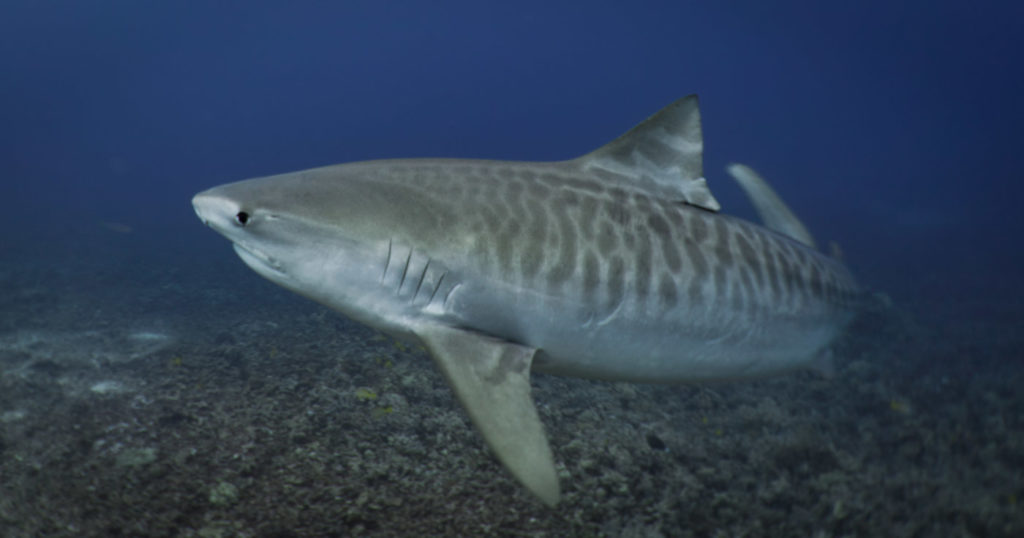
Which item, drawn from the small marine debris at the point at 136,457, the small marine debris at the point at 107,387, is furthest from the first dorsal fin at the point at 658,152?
the small marine debris at the point at 107,387

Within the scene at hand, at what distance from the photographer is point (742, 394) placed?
214 inches

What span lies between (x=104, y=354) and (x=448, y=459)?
4.56 meters

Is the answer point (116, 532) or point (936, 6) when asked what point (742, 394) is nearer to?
point (116, 532)

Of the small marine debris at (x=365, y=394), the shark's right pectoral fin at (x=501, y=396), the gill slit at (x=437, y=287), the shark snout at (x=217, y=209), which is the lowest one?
the small marine debris at (x=365, y=394)

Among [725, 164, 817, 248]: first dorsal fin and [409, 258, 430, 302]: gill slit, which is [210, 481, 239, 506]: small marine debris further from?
[725, 164, 817, 248]: first dorsal fin

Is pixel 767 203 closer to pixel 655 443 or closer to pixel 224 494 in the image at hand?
pixel 655 443

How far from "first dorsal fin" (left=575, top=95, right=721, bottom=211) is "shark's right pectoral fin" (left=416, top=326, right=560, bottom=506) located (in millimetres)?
1349

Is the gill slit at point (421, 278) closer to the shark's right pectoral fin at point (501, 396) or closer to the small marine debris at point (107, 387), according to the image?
the shark's right pectoral fin at point (501, 396)

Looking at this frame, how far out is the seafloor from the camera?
8.23ft

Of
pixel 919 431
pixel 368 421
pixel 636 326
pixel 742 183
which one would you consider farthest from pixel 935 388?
pixel 368 421

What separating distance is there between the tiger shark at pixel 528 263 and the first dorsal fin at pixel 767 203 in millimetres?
1736

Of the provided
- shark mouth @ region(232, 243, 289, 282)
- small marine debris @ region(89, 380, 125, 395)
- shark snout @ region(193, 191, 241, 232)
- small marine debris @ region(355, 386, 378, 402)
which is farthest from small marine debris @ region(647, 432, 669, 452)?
small marine debris @ region(89, 380, 125, 395)

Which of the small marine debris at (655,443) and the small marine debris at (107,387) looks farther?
the small marine debris at (107,387)

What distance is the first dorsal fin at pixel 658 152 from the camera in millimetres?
3102
